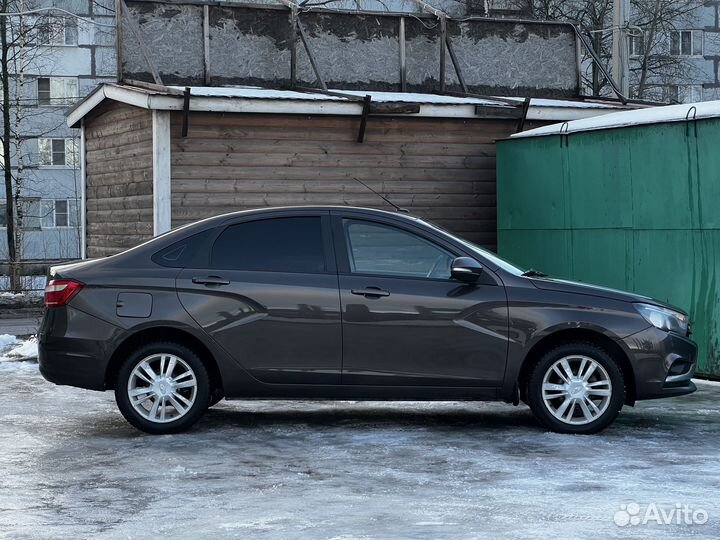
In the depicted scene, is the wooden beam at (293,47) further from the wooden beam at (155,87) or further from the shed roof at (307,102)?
the wooden beam at (155,87)

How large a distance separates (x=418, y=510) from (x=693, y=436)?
3.20 metres

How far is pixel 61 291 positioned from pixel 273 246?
1.52 metres

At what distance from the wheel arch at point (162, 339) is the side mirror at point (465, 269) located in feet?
5.90

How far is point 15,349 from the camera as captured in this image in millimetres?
14906

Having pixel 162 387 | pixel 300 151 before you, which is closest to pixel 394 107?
pixel 300 151

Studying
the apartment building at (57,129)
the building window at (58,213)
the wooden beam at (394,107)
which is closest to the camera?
the wooden beam at (394,107)

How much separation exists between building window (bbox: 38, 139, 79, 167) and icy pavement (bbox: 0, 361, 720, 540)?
37321 mm

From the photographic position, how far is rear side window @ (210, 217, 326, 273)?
30.1ft

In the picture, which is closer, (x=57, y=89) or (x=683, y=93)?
(x=57, y=89)

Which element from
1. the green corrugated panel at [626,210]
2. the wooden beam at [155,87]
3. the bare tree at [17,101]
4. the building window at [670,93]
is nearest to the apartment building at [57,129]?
the bare tree at [17,101]

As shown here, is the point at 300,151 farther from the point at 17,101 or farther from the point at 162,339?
the point at 17,101

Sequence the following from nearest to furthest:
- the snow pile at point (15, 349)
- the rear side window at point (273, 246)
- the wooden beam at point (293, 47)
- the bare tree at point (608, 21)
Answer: the rear side window at point (273, 246) → the snow pile at point (15, 349) → the wooden beam at point (293, 47) → the bare tree at point (608, 21)

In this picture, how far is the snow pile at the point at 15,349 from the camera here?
14.4 metres

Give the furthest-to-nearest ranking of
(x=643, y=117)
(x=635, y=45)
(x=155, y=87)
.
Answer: (x=635, y=45) < (x=155, y=87) < (x=643, y=117)
